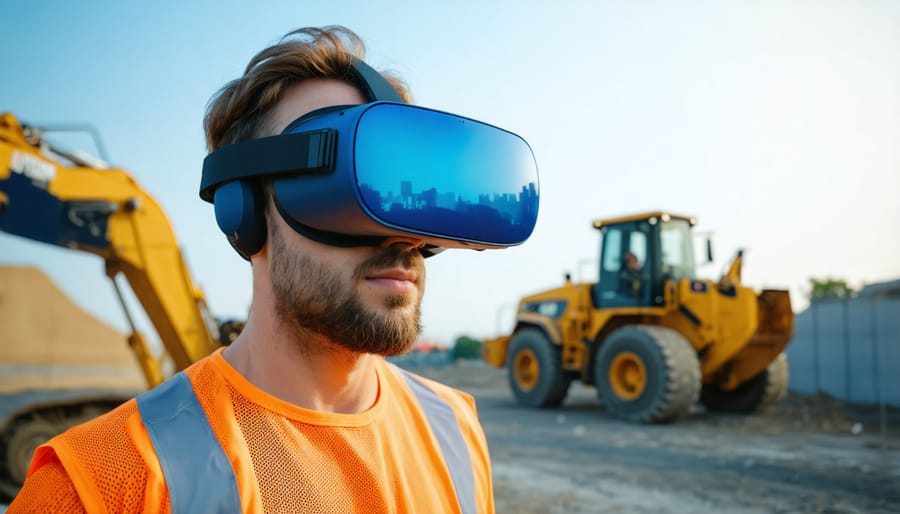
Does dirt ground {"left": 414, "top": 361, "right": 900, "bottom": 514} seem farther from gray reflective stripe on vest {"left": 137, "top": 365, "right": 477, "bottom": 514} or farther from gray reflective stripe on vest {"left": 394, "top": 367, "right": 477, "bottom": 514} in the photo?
gray reflective stripe on vest {"left": 137, "top": 365, "right": 477, "bottom": 514}

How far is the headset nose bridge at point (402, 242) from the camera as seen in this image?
4.02ft

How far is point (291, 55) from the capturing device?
1.36m

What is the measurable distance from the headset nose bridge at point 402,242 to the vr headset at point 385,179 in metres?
0.02

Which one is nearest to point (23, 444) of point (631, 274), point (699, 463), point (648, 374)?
point (699, 463)

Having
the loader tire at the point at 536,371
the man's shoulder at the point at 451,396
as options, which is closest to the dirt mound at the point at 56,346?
the loader tire at the point at 536,371

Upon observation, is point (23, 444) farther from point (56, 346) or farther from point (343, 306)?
point (56, 346)

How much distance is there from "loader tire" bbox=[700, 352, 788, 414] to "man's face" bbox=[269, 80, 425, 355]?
1007 cm

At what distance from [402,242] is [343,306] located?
0.17m

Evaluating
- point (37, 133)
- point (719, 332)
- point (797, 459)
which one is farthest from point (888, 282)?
point (37, 133)

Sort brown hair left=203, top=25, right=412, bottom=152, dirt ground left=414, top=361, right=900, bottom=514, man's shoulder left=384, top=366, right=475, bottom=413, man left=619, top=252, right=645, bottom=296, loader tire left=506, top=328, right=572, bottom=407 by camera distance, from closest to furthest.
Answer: brown hair left=203, top=25, right=412, bottom=152 → man's shoulder left=384, top=366, right=475, bottom=413 → dirt ground left=414, top=361, right=900, bottom=514 → man left=619, top=252, right=645, bottom=296 → loader tire left=506, top=328, right=572, bottom=407

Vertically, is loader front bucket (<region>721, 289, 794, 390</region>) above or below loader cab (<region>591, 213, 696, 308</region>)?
below

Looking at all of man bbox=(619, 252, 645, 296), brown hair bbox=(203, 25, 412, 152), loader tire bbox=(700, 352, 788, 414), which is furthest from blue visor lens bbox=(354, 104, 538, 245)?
loader tire bbox=(700, 352, 788, 414)

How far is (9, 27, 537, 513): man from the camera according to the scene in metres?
1.03

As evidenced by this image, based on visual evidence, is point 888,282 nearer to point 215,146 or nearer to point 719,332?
point 719,332
